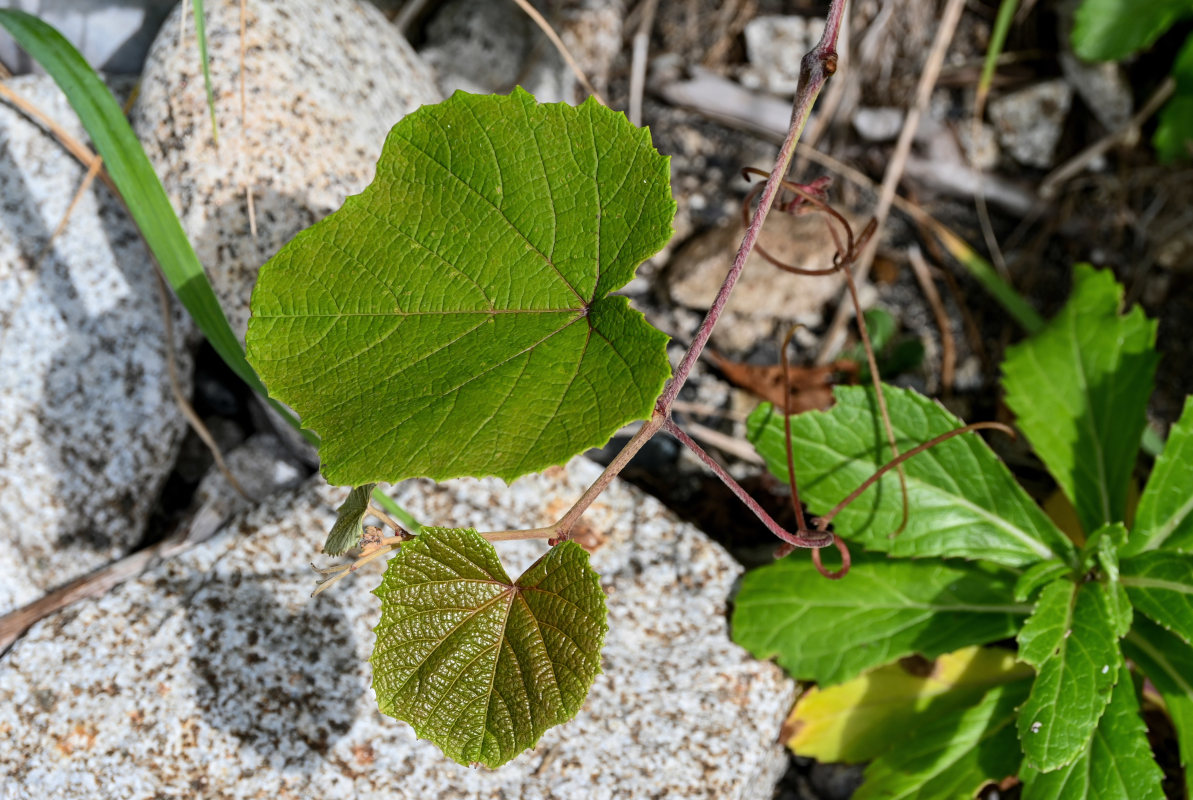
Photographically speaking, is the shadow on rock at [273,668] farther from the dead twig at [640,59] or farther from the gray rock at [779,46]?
the gray rock at [779,46]

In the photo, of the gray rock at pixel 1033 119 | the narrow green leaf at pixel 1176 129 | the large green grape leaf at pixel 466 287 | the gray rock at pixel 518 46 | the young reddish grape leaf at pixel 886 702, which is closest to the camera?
the large green grape leaf at pixel 466 287

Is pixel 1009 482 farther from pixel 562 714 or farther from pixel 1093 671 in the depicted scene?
pixel 562 714

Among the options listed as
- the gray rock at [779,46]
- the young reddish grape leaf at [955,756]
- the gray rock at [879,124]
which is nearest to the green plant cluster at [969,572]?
the young reddish grape leaf at [955,756]

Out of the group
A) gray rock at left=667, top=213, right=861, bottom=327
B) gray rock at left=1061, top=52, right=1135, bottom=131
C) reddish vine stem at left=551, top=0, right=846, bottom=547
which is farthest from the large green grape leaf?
gray rock at left=1061, top=52, right=1135, bottom=131

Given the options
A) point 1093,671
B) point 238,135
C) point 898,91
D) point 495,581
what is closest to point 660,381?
point 495,581

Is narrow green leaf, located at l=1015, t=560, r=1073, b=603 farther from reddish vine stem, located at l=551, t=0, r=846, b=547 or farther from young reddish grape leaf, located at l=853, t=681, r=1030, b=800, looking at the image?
reddish vine stem, located at l=551, t=0, r=846, b=547

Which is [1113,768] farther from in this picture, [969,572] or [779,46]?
[779,46]
